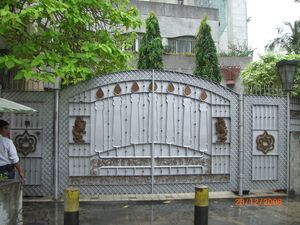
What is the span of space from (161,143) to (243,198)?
2131mm

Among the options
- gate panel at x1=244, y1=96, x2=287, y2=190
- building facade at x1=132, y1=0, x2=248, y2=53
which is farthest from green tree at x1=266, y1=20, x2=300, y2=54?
gate panel at x1=244, y1=96, x2=287, y2=190

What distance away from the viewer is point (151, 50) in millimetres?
16953

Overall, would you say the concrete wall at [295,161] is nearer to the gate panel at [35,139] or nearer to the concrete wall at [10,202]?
the gate panel at [35,139]

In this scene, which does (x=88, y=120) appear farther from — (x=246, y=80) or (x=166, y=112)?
(x=246, y=80)

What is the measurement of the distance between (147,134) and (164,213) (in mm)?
1845

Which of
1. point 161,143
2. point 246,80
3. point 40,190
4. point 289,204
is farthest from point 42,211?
point 246,80

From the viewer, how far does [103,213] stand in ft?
23.0

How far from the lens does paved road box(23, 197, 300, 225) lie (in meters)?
6.50

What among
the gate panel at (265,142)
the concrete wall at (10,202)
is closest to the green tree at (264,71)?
the gate panel at (265,142)

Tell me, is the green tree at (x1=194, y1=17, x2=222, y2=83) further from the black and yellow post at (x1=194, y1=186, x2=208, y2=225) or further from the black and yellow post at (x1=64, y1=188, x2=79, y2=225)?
the black and yellow post at (x1=64, y1=188, x2=79, y2=225)

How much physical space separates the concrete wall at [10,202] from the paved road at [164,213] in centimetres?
55

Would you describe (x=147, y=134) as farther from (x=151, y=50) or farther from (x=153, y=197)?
(x=151, y=50)

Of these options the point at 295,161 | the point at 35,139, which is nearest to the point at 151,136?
the point at 35,139
